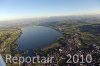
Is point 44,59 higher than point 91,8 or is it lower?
lower

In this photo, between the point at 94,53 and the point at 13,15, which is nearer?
the point at 94,53

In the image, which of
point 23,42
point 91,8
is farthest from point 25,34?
point 91,8

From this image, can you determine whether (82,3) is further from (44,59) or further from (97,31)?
(44,59)

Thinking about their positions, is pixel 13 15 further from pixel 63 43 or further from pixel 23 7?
pixel 63 43

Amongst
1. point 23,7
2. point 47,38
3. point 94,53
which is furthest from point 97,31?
point 23,7

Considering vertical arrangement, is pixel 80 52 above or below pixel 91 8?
below
